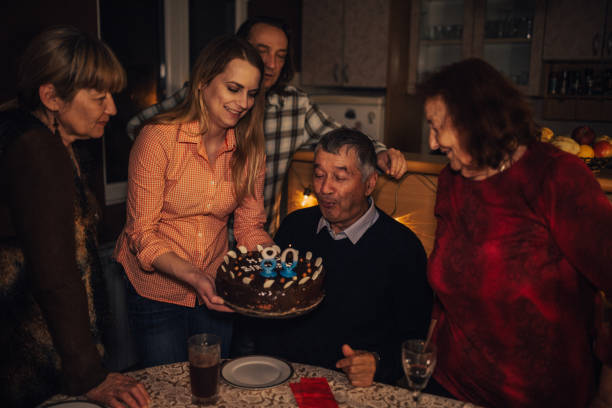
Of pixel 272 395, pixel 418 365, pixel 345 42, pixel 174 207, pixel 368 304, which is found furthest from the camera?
pixel 345 42

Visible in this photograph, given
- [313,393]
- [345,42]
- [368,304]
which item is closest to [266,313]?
[313,393]

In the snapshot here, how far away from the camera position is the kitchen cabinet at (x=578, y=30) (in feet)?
15.4

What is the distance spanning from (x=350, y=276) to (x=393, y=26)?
3944mm

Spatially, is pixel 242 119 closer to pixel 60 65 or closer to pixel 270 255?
pixel 270 255

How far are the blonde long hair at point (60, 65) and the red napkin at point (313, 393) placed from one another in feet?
3.42

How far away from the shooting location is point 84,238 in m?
1.71

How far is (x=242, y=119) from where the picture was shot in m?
2.06

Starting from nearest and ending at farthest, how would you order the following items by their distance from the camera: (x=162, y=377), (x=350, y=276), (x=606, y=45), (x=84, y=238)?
(x=162, y=377)
(x=84, y=238)
(x=350, y=276)
(x=606, y=45)

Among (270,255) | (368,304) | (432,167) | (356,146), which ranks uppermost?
(356,146)

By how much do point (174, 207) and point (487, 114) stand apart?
1088 mm

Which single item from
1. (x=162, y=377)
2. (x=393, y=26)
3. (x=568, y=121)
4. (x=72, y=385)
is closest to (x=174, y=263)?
(x=162, y=377)

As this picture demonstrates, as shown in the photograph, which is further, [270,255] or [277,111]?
[277,111]

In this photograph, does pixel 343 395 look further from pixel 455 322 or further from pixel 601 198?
pixel 601 198

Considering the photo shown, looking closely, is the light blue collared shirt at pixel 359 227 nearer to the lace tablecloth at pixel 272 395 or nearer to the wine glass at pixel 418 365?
the lace tablecloth at pixel 272 395
